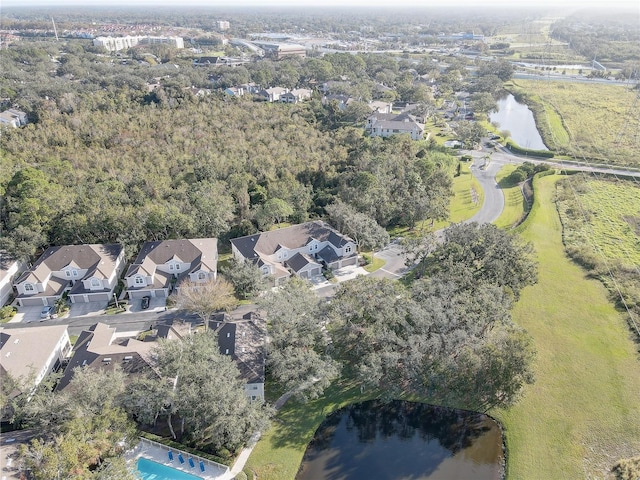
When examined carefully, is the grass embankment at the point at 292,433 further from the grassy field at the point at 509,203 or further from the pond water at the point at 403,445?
the grassy field at the point at 509,203

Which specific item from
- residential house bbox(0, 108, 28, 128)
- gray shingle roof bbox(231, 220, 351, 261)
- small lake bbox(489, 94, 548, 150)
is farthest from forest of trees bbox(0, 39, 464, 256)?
small lake bbox(489, 94, 548, 150)

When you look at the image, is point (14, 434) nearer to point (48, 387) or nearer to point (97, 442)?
point (48, 387)

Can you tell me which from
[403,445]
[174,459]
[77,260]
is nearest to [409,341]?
[403,445]

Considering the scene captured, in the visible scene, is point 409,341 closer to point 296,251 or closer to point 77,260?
point 296,251

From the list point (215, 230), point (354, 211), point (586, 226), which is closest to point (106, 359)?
point (215, 230)

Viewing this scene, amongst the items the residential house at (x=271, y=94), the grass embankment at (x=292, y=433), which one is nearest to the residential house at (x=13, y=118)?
the residential house at (x=271, y=94)

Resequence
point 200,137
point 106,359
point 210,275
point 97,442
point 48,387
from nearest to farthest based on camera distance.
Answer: point 97,442, point 48,387, point 106,359, point 210,275, point 200,137
